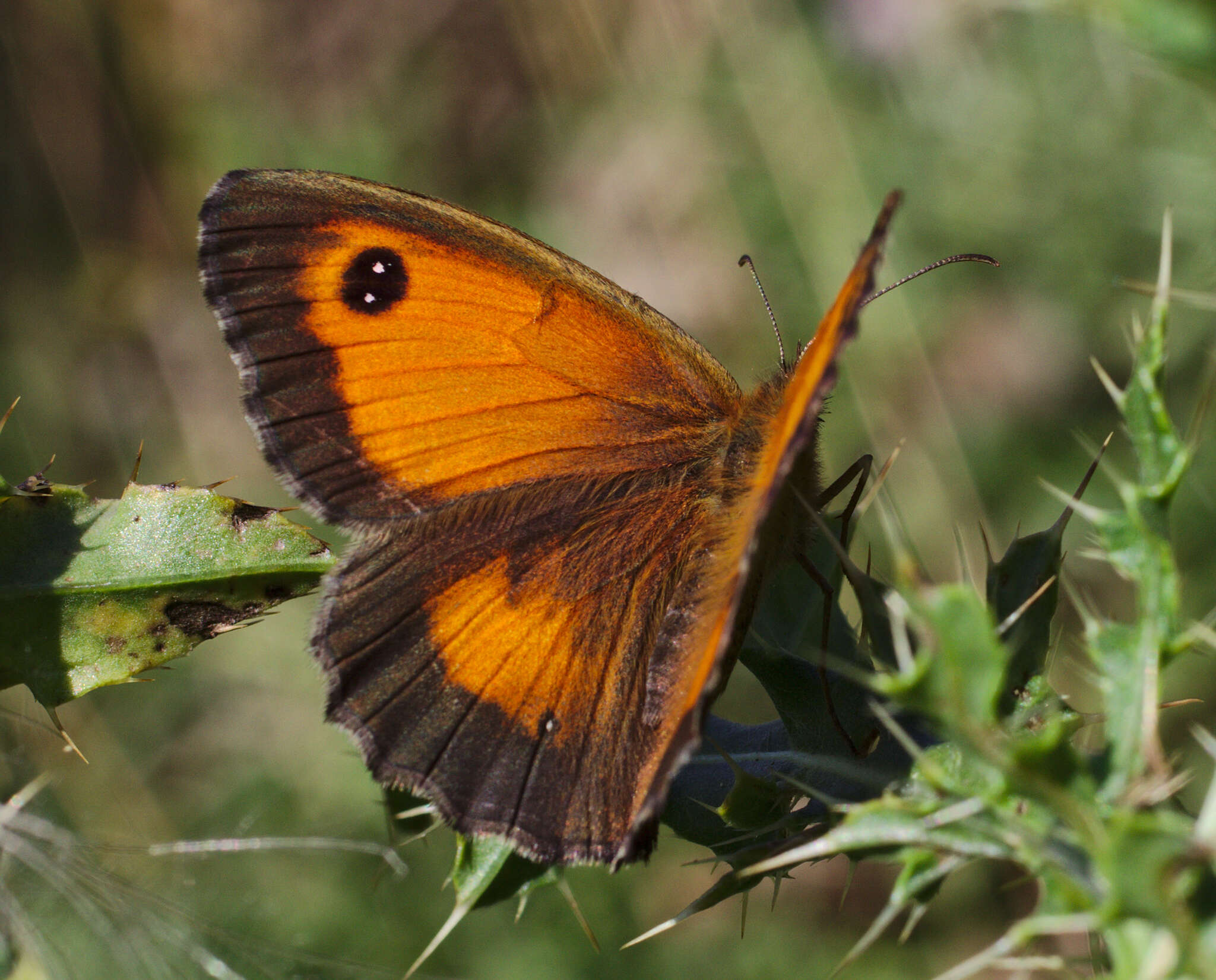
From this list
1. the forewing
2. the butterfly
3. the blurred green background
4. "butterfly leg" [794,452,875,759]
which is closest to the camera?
"butterfly leg" [794,452,875,759]

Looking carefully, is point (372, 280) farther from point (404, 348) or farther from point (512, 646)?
point (512, 646)

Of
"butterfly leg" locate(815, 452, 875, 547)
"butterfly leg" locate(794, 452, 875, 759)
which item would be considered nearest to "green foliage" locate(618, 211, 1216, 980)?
"butterfly leg" locate(794, 452, 875, 759)

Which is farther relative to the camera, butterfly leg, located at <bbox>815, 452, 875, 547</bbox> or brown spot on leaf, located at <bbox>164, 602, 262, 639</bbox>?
butterfly leg, located at <bbox>815, 452, 875, 547</bbox>

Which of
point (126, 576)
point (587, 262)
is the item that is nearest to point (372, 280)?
point (126, 576)

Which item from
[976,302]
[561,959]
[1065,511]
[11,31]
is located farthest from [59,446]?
[1065,511]

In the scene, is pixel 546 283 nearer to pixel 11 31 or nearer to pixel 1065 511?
pixel 1065 511

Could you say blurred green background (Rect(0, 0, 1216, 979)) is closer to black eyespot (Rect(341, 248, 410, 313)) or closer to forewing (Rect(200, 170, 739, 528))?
forewing (Rect(200, 170, 739, 528))
